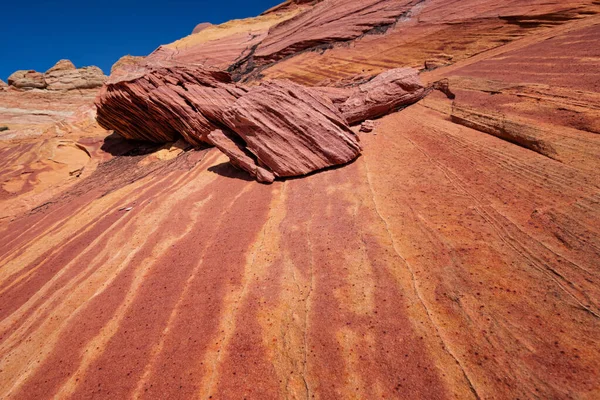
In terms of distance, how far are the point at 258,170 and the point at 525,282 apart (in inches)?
167

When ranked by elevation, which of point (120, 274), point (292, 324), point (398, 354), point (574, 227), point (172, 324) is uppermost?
point (120, 274)

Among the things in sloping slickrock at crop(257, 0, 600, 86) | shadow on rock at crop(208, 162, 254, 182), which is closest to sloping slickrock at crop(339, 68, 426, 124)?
shadow on rock at crop(208, 162, 254, 182)

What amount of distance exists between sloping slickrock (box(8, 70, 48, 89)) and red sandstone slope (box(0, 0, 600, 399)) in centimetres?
3135

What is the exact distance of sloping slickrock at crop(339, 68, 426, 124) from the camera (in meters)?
6.92

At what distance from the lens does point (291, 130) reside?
5.27 meters

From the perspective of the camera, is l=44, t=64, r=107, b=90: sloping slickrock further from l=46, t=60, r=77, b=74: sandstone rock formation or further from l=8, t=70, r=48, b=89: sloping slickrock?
l=8, t=70, r=48, b=89: sloping slickrock

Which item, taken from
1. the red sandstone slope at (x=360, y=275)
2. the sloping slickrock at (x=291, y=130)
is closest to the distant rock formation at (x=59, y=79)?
the red sandstone slope at (x=360, y=275)

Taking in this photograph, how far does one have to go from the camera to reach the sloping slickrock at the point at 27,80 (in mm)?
26281

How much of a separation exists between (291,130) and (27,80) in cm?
3596

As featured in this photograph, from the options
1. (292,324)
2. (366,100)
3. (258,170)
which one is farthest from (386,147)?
(292,324)

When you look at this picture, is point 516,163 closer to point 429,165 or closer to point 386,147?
point 429,165

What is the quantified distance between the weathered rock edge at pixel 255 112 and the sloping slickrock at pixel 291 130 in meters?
0.02

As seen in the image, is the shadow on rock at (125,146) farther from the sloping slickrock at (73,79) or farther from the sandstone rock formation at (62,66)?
the sandstone rock formation at (62,66)

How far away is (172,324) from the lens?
249cm
